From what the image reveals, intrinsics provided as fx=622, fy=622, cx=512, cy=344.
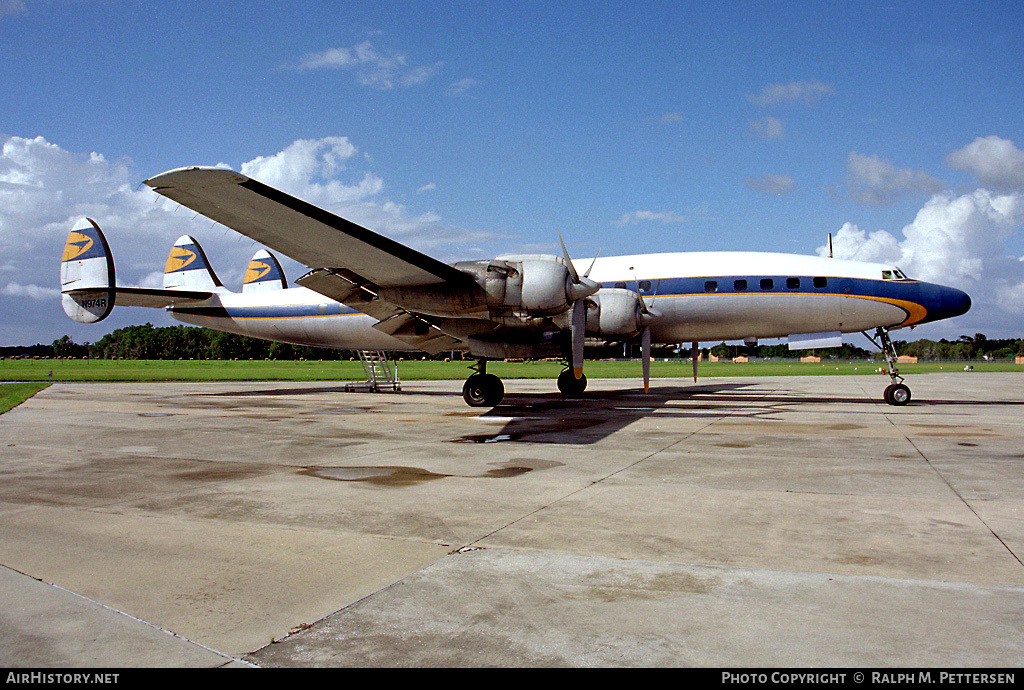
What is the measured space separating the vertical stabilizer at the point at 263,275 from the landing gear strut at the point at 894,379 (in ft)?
78.8

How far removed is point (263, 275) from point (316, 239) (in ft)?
59.7

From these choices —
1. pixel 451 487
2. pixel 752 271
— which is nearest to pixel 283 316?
pixel 752 271

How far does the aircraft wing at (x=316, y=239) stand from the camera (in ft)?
35.1

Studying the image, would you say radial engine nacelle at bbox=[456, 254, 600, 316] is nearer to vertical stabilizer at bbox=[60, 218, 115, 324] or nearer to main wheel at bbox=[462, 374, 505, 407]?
main wheel at bbox=[462, 374, 505, 407]

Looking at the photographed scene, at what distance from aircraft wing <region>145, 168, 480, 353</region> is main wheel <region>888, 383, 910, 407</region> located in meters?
13.1

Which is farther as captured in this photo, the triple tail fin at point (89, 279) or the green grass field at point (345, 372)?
the green grass field at point (345, 372)

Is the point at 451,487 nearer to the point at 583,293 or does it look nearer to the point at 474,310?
the point at 474,310

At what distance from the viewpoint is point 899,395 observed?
59.8 ft

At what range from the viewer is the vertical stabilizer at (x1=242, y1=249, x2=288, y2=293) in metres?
29.0

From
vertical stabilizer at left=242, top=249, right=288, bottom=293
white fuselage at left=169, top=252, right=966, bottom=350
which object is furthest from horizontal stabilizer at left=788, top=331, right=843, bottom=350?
vertical stabilizer at left=242, top=249, right=288, bottom=293

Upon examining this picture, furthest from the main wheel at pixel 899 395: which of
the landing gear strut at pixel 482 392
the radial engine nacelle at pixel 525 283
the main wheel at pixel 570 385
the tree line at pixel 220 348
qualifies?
the tree line at pixel 220 348

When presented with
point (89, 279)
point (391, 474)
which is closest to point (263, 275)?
point (89, 279)

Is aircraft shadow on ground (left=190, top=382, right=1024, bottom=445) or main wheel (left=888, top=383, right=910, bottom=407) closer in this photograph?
aircraft shadow on ground (left=190, top=382, right=1024, bottom=445)

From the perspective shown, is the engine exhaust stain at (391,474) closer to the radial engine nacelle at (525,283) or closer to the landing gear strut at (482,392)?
the radial engine nacelle at (525,283)
